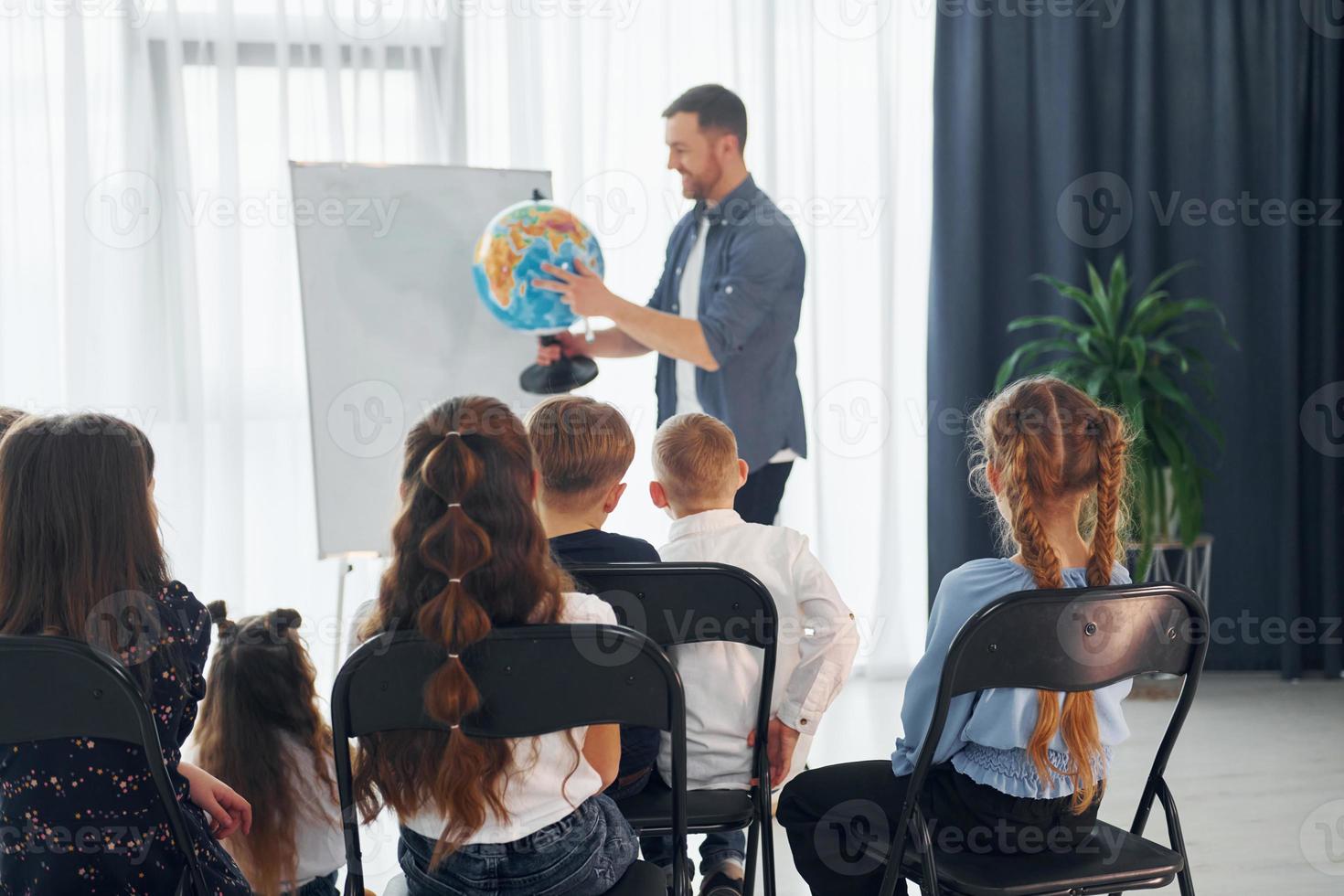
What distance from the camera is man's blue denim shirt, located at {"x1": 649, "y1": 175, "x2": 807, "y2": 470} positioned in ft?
9.88

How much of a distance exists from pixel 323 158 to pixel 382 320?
0.85 m

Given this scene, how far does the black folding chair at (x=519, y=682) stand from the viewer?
1267mm

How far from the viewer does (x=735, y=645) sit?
182 cm

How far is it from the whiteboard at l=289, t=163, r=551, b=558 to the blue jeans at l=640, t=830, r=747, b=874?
1423 millimetres

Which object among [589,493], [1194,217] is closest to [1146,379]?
→ [1194,217]

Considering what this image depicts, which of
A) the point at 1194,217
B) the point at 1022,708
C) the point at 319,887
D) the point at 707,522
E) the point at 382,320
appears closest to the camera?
the point at 1022,708

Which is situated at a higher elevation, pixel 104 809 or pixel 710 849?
pixel 104 809

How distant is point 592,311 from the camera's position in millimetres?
2988

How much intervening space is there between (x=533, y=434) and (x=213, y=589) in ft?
7.99

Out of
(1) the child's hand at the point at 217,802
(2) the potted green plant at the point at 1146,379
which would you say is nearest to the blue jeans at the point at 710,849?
(1) the child's hand at the point at 217,802

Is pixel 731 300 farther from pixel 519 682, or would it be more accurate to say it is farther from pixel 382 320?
pixel 519 682

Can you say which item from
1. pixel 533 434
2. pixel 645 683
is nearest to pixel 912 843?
pixel 645 683

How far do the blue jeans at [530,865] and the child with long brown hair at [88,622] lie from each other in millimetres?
265

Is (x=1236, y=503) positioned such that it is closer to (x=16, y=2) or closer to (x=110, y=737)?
(x=110, y=737)
